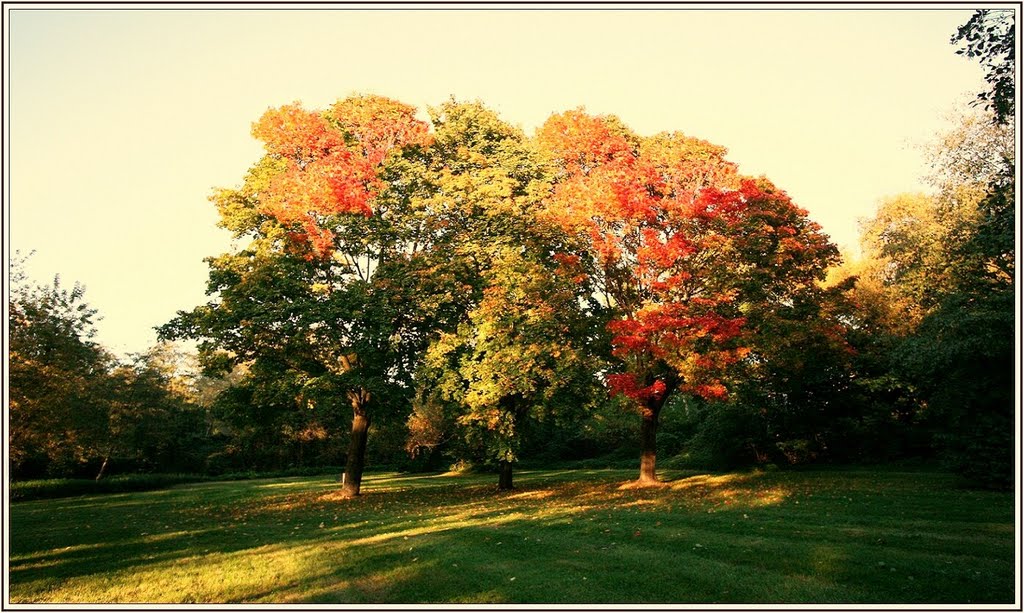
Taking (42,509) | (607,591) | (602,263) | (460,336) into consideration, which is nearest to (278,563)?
(607,591)

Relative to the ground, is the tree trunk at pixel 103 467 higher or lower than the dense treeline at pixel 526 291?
lower

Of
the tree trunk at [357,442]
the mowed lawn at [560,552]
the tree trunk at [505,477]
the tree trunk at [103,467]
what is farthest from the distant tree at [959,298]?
the tree trunk at [103,467]

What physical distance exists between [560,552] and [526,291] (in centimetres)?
1245

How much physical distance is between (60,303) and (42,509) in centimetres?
1236

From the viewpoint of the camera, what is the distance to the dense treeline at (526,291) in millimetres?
23188

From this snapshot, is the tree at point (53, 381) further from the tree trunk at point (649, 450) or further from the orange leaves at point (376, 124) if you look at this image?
the tree trunk at point (649, 450)

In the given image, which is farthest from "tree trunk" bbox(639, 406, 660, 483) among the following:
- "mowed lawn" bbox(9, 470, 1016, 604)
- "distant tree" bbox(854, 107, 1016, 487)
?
"distant tree" bbox(854, 107, 1016, 487)

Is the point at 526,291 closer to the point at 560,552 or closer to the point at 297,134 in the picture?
the point at 297,134

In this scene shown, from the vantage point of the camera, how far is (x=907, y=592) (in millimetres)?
8727

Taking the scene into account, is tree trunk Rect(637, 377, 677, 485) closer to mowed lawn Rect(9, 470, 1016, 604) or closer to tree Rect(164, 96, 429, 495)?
mowed lawn Rect(9, 470, 1016, 604)

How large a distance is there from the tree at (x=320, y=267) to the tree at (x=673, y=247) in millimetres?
6824

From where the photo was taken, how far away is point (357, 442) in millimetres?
26578

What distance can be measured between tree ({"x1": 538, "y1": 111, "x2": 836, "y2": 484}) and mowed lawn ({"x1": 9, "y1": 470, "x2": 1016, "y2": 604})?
16.3ft

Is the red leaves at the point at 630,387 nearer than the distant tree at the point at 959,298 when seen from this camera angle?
No
